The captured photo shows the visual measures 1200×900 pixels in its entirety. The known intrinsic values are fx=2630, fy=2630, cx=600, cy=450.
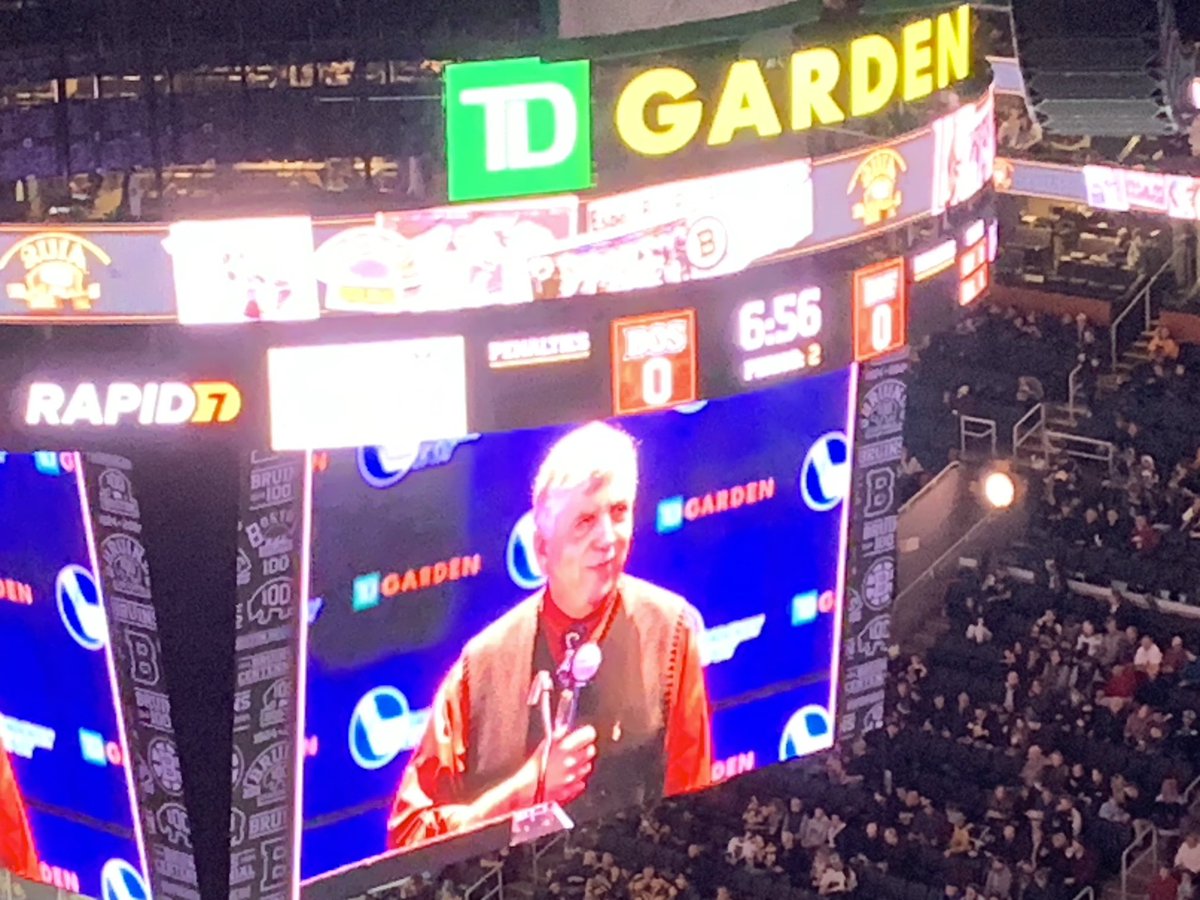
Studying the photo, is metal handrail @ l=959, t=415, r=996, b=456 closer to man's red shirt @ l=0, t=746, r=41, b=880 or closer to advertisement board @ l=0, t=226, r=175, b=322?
man's red shirt @ l=0, t=746, r=41, b=880

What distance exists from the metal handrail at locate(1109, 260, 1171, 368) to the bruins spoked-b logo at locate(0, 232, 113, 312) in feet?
45.1

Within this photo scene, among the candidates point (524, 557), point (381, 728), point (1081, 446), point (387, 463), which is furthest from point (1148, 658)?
point (387, 463)

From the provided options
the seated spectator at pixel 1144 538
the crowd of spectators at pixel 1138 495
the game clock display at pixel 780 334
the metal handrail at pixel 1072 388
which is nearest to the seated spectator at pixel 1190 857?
the crowd of spectators at pixel 1138 495

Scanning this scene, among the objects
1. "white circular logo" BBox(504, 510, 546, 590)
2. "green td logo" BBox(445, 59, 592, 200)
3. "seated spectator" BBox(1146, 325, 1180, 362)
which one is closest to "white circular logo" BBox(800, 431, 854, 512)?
"white circular logo" BBox(504, 510, 546, 590)

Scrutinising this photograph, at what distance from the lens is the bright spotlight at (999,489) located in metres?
21.4

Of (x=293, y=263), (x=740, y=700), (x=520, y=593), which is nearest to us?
(x=293, y=263)

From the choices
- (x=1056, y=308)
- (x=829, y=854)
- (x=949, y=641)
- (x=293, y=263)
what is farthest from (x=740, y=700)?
(x=1056, y=308)

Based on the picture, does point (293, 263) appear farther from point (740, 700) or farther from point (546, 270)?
point (740, 700)

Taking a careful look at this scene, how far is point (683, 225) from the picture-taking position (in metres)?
12.7

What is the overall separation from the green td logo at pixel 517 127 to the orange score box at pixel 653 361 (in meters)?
0.74

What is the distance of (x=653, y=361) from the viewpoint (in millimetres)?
12664

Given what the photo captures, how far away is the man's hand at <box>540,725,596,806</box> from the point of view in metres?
14.0

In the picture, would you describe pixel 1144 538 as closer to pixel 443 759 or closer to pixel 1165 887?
pixel 1165 887

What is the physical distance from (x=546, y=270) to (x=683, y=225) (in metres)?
0.76
